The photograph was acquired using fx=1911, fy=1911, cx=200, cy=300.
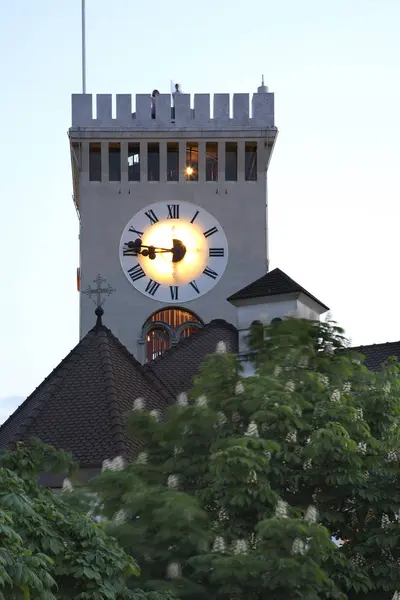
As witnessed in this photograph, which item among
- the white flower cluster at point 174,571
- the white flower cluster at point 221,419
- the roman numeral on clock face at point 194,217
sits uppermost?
the roman numeral on clock face at point 194,217

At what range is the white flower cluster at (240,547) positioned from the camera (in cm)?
2811

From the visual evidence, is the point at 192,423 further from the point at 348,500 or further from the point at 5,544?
the point at 5,544

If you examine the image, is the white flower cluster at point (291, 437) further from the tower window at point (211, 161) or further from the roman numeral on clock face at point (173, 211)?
the tower window at point (211, 161)

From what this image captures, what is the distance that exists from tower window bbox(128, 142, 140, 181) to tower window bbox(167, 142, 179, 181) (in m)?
1.22

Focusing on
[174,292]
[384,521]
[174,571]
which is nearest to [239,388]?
[384,521]

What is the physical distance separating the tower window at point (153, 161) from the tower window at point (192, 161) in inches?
46.1

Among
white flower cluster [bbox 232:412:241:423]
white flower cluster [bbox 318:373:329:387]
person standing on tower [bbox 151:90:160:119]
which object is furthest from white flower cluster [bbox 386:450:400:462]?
person standing on tower [bbox 151:90:160:119]

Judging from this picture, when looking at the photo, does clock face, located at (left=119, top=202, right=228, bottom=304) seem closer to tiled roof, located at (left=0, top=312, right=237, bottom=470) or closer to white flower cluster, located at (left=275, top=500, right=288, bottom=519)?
tiled roof, located at (left=0, top=312, right=237, bottom=470)

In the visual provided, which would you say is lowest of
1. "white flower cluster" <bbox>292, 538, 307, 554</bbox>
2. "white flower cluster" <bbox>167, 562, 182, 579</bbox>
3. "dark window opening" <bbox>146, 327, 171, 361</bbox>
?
"white flower cluster" <bbox>167, 562, 182, 579</bbox>

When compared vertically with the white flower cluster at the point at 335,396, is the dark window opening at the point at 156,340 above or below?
above

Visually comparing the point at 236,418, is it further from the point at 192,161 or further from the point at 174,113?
the point at 174,113

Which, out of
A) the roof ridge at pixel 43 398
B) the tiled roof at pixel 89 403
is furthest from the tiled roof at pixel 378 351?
the roof ridge at pixel 43 398

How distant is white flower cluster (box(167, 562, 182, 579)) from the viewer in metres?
28.1

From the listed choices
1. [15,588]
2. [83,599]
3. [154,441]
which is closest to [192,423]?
[154,441]
